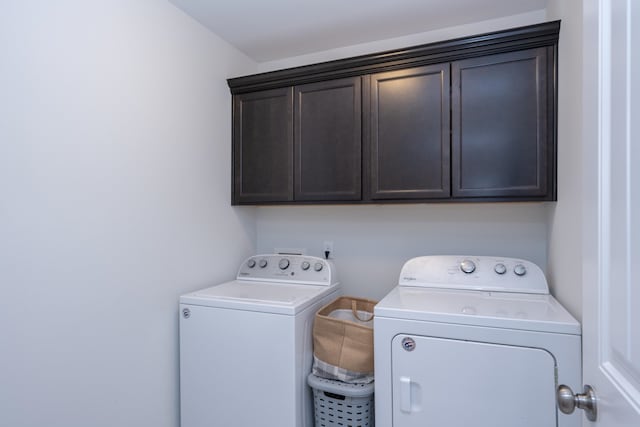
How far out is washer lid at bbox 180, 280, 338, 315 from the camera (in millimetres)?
1612

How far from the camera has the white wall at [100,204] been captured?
47.1 inches

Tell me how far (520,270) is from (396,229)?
0.72 metres

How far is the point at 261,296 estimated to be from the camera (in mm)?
1768

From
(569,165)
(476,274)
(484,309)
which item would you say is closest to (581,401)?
(484,309)

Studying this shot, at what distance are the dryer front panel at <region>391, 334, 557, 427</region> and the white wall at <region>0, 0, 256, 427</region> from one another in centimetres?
117

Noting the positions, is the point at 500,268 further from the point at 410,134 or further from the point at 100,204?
the point at 100,204

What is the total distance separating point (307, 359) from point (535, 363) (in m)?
0.95

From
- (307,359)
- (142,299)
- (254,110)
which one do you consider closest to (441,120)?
(254,110)

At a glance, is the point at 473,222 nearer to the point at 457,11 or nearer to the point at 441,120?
the point at 441,120

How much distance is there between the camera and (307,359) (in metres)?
1.68

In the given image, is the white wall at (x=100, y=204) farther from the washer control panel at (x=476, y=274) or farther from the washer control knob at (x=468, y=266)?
the washer control knob at (x=468, y=266)

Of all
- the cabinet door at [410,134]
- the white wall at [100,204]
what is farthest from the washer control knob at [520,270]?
the white wall at [100,204]

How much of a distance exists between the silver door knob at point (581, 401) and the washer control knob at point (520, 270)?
3.53 feet

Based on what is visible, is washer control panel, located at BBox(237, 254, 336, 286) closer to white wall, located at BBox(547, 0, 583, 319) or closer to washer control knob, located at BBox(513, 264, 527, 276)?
washer control knob, located at BBox(513, 264, 527, 276)
